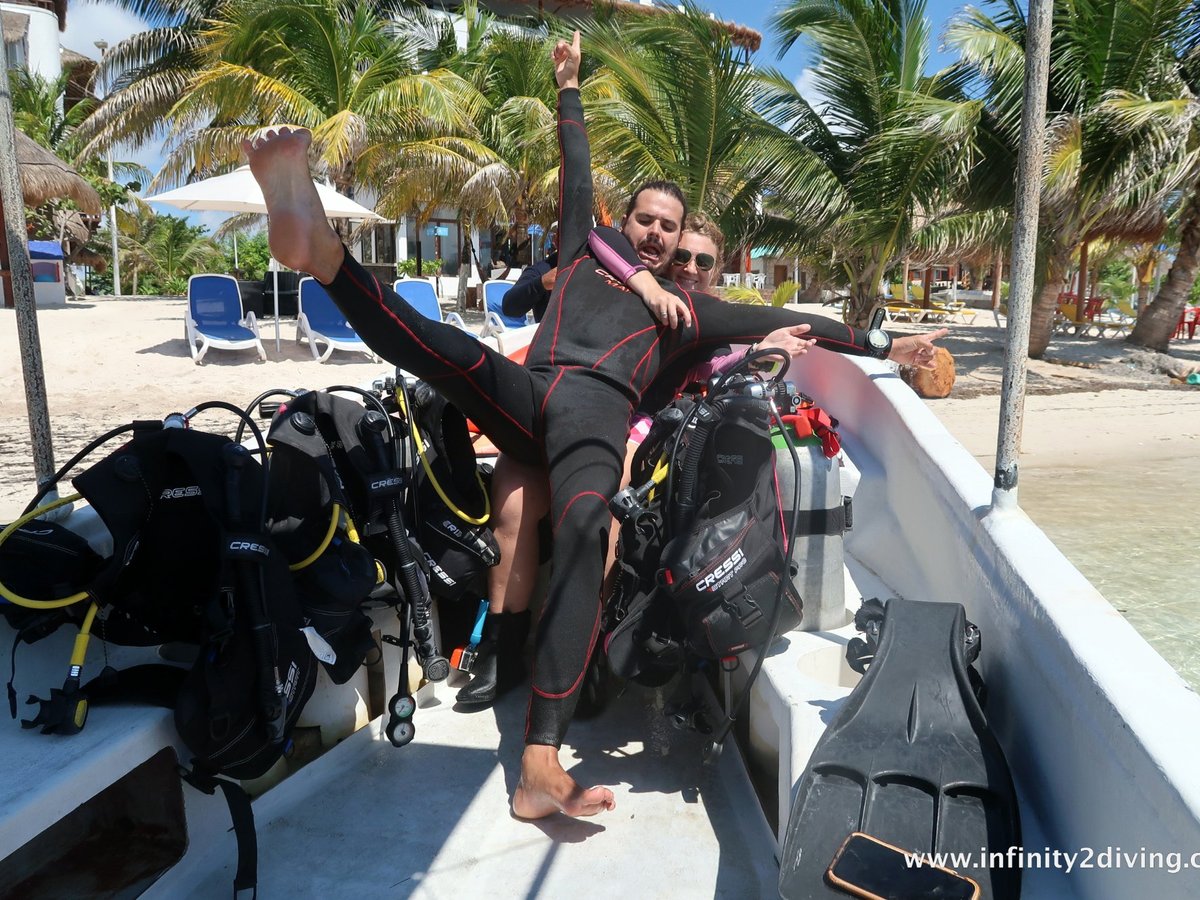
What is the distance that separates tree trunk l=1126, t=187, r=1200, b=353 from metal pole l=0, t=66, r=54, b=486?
53.8ft

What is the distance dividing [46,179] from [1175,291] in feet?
62.8

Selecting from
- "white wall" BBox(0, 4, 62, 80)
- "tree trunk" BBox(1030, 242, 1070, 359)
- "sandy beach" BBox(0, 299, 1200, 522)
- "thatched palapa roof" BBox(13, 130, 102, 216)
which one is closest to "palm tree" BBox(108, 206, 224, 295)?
"white wall" BBox(0, 4, 62, 80)

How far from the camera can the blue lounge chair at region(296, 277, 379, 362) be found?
37.7 ft

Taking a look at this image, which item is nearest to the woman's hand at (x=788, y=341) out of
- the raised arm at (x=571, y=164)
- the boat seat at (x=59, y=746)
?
the raised arm at (x=571, y=164)

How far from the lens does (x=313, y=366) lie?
37.0 feet

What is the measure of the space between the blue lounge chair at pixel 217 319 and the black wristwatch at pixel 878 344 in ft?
32.5

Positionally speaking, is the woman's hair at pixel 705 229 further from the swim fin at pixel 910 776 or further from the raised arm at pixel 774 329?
the swim fin at pixel 910 776

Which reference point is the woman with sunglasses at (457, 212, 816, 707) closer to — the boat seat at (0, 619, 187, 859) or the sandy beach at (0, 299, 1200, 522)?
the boat seat at (0, 619, 187, 859)

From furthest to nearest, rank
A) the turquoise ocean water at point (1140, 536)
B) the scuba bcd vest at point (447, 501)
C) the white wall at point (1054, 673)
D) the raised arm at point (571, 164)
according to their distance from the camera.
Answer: the turquoise ocean water at point (1140, 536) → the raised arm at point (571, 164) → the scuba bcd vest at point (447, 501) → the white wall at point (1054, 673)

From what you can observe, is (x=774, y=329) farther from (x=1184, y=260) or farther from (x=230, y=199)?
(x=1184, y=260)

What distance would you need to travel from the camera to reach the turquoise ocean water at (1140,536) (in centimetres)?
405

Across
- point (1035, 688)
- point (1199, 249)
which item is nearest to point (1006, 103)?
point (1199, 249)

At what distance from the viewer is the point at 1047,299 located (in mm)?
14180

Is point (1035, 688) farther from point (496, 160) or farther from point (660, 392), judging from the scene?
point (496, 160)
